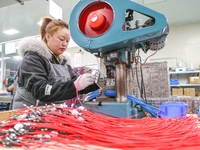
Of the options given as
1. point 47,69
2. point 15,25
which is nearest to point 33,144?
point 47,69

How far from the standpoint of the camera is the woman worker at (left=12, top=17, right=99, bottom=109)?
2.26 ft

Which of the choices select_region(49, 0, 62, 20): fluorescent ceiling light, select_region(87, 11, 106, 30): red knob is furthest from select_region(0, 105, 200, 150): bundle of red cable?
select_region(49, 0, 62, 20): fluorescent ceiling light

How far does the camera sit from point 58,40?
3.34ft

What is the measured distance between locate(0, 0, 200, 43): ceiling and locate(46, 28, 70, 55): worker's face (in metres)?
3.00

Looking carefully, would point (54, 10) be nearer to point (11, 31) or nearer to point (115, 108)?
point (115, 108)

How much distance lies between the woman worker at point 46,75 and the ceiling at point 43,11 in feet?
9.88

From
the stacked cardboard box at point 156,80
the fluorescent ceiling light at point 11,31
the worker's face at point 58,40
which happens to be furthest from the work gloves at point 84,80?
the fluorescent ceiling light at point 11,31

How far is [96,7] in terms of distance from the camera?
66cm

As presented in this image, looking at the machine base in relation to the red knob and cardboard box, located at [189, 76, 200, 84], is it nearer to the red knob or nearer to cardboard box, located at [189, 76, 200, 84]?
the red knob

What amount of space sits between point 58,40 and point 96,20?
0.50 meters

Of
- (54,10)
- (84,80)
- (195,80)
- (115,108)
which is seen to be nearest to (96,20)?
(84,80)

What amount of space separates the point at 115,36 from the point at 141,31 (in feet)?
0.34

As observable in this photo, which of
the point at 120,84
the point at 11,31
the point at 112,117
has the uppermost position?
the point at 11,31

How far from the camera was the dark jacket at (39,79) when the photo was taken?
27.6 inches
